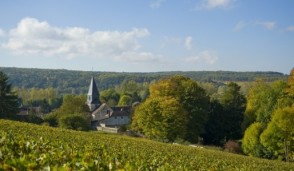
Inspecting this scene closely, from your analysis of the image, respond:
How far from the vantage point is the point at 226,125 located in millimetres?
62719

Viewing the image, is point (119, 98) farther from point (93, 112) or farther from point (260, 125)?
point (260, 125)

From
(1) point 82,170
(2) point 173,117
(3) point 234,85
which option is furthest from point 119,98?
(1) point 82,170

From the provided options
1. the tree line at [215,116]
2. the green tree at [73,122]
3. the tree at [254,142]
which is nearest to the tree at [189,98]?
the tree line at [215,116]

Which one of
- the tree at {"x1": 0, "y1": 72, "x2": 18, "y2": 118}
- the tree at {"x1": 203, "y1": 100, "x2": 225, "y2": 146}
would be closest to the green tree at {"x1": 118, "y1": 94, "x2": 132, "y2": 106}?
the tree at {"x1": 0, "y1": 72, "x2": 18, "y2": 118}

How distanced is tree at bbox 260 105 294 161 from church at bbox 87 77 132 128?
162 feet

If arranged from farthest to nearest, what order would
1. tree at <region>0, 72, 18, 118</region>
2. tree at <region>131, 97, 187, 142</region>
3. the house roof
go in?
the house roof < tree at <region>0, 72, 18, 118</region> < tree at <region>131, 97, 187, 142</region>

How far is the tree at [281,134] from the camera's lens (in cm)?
4497

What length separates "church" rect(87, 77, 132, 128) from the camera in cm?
9288

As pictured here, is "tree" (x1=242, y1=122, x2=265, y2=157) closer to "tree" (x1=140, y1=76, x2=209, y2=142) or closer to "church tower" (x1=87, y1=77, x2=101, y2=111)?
"tree" (x1=140, y1=76, x2=209, y2=142)

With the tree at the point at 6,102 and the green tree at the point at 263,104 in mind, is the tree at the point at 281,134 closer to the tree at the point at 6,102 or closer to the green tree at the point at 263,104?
the green tree at the point at 263,104

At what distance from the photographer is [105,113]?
312 ft

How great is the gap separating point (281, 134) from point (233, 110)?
18.3 m

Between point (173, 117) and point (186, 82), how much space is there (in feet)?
27.0

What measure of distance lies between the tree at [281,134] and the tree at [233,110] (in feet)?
47.3
